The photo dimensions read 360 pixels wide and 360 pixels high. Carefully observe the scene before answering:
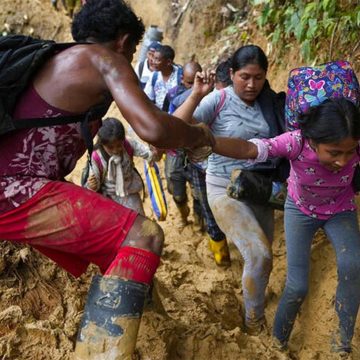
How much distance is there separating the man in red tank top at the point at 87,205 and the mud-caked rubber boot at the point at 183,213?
369 centimetres

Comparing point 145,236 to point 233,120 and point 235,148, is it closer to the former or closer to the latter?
point 235,148

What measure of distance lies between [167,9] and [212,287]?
26.6ft

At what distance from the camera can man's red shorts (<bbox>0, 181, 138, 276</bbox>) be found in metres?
2.32

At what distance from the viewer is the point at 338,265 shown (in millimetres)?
3193

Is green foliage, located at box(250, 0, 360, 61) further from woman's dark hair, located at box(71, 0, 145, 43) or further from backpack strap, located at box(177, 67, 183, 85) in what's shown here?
woman's dark hair, located at box(71, 0, 145, 43)

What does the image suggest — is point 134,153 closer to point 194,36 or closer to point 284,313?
point 284,313

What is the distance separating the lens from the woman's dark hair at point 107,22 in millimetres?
2555

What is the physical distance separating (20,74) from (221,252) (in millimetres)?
3371

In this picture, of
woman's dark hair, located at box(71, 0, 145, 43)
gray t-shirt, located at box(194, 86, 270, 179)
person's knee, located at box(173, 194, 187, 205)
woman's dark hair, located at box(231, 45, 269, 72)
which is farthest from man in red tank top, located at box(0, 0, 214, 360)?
person's knee, located at box(173, 194, 187, 205)

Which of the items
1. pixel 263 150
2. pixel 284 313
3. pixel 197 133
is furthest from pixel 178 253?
pixel 197 133

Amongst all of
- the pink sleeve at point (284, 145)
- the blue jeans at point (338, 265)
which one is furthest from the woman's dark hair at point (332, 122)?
the blue jeans at point (338, 265)

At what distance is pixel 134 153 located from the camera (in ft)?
15.9

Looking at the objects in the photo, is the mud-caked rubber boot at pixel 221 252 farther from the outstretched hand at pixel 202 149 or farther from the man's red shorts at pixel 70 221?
the man's red shorts at pixel 70 221

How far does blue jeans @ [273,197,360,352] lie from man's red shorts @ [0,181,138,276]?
1449mm
